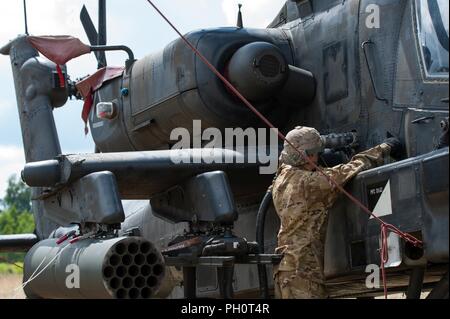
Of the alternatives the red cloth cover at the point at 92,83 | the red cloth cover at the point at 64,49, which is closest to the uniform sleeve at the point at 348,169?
the red cloth cover at the point at 92,83

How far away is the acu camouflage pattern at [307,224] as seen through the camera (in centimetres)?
665

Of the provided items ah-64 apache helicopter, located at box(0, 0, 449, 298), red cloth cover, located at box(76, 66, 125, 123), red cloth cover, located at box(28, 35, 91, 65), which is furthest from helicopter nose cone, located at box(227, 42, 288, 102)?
red cloth cover, located at box(28, 35, 91, 65)

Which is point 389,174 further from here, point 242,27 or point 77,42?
point 77,42

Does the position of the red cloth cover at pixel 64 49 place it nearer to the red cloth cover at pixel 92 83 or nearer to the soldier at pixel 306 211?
the red cloth cover at pixel 92 83

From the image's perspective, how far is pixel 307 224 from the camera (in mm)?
6723

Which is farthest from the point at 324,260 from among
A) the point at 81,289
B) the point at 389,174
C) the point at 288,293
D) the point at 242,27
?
the point at 242,27

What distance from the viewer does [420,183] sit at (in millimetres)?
5961

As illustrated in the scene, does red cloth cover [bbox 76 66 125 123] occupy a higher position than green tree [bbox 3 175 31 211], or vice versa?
red cloth cover [bbox 76 66 125 123]

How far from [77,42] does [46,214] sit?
2.07 meters

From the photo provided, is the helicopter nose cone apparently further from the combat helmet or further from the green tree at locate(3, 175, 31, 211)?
the green tree at locate(3, 175, 31, 211)

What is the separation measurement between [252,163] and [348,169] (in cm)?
114

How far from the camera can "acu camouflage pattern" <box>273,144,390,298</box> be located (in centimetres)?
665

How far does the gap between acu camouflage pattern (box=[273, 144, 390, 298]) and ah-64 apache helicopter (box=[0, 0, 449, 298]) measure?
0.12 metres

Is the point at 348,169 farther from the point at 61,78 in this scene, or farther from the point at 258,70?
the point at 61,78
